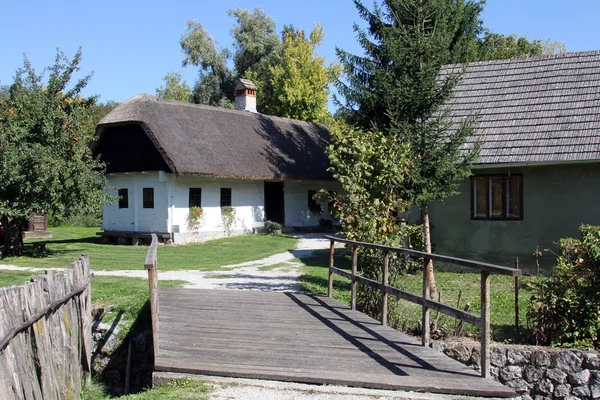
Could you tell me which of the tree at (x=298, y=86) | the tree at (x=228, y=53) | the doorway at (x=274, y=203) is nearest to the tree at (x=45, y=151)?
the doorway at (x=274, y=203)

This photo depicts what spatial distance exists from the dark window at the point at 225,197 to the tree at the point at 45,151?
7805 millimetres

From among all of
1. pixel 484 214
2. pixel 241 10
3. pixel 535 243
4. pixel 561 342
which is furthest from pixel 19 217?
pixel 241 10

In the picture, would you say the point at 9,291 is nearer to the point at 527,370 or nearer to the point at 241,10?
the point at 527,370

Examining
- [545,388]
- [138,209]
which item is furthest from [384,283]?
[138,209]

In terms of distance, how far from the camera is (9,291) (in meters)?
5.82

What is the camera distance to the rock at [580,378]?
838cm

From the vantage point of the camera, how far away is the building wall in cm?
1516

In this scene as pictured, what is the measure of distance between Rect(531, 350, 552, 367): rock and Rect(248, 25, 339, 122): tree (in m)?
35.6

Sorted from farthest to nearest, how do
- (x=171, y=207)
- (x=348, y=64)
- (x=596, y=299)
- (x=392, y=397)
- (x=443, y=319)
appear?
(x=171, y=207)
(x=348, y=64)
(x=443, y=319)
(x=596, y=299)
(x=392, y=397)

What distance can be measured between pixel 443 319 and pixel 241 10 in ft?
143

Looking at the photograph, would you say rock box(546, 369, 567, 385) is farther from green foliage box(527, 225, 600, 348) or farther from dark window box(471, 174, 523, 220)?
dark window box(471, 174, 523, 220)

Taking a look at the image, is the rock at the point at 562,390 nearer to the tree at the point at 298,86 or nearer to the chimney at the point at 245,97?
the chimney at the point at 245,97

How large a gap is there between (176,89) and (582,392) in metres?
47.4

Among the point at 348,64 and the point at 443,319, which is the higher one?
the point at 348,64
